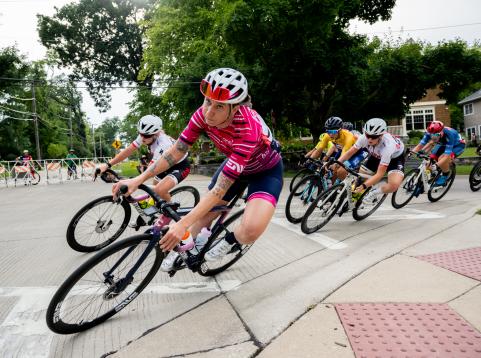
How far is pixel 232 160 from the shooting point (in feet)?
9.78

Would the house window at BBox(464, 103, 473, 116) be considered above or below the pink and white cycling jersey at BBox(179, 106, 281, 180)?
above

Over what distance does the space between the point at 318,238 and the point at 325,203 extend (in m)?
0.76

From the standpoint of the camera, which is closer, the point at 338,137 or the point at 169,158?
the point at 169,158

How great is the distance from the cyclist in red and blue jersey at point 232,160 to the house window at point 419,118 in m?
49.7

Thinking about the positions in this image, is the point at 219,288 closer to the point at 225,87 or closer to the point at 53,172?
the point at 225,87

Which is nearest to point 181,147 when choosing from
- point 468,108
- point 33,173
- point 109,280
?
point 109,280

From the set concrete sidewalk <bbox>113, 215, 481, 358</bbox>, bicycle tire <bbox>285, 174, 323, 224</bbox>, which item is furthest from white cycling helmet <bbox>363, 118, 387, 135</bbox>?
concrete sidewalk <bbox>113, 215, 481, 358</bbox>

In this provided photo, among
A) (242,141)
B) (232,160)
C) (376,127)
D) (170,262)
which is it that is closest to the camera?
(232,160)

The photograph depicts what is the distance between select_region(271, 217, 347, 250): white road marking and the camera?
5054mm

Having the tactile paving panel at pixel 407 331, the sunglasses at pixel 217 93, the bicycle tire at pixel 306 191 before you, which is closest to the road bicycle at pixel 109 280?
the sunglasses at pixel 217 93

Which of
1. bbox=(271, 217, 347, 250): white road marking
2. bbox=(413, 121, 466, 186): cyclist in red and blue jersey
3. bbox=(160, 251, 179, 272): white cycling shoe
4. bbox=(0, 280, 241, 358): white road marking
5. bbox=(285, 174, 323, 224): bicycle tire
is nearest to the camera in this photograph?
bbox=(0, 280, 241, 358): white road marking

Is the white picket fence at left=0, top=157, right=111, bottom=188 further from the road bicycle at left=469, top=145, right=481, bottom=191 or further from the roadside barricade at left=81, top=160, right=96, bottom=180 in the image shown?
the road bicycle at left=469, top=145, right=481, bottom=191

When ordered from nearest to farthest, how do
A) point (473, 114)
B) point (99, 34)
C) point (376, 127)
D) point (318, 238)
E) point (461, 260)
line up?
1. point (461, 260)
2. point (318, 238)
3. point (376, 127)
4. point (99, 34)
5. point (473, 114)

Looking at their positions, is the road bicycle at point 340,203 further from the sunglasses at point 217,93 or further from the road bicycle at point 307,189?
the sunglasses at point 217,93
